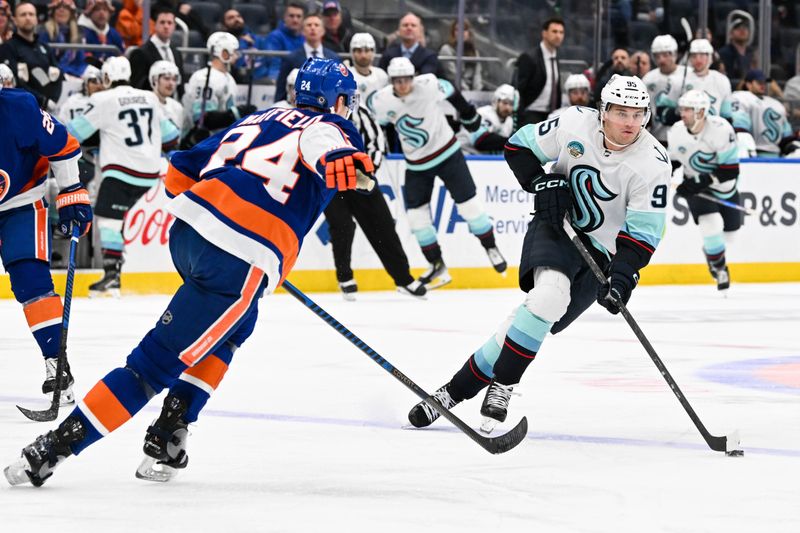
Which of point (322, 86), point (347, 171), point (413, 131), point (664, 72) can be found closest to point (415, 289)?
point (413, 131)

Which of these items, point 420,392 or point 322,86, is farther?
point 420,392

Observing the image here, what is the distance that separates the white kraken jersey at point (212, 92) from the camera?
1021cm

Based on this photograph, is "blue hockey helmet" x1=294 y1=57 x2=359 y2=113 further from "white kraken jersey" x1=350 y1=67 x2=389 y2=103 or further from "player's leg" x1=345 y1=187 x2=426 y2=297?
"white kraken jersey" x1=350 y1=67 x2=389 y2=103

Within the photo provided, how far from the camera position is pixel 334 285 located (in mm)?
10414

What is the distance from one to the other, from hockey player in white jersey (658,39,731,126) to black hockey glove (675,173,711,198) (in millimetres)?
1314

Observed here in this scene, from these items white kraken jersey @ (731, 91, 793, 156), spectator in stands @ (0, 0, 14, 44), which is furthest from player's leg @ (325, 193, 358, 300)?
white kraken jersey @ (731, 91, 793, 156)

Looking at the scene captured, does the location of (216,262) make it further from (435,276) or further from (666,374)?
(435,276)

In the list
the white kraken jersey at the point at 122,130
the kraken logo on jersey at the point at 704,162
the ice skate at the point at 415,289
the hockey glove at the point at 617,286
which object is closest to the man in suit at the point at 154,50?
the white kraken jersey at the point at 122,130

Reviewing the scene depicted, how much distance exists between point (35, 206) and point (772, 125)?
918 cm

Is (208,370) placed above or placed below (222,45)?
below

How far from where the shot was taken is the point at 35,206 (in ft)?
16.3

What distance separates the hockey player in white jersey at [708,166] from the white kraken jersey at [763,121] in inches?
82.6

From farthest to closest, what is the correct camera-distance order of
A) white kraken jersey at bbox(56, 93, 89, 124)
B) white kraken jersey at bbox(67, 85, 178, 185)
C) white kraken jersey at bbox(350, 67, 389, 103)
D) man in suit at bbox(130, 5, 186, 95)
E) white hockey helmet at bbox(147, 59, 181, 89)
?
white kraken jersey at bbox(350, 67, 389, 103) → man in suit at bbox(130, 5, 186, 95) → white hockey helmet at bbox(147, 59, 181, 89) → white kraken jersey at bbox(56, 93, 89, 124) → white kraken jersey at bbox(67, 85, 178, 185)

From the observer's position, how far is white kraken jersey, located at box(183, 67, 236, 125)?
10.2m
